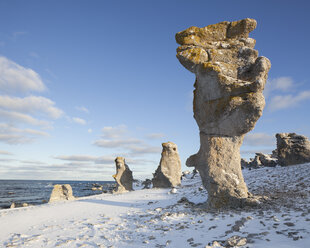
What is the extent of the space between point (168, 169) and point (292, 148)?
13.8 m

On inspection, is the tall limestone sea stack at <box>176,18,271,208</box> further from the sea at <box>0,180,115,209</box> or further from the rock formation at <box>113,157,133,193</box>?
the sea at <box>0,180,115,209</box>

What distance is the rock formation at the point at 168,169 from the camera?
23.3 metres

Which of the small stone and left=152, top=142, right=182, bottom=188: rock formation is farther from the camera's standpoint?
left=152, top=142, right=182, bottom=188: rock formation

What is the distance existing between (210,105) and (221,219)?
506 cm

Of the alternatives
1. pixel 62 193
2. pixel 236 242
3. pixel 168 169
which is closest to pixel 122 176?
pixel 168 169

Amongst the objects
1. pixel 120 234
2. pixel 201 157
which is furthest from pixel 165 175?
pixel 120 234

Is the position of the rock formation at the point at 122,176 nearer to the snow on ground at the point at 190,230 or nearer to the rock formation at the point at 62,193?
the rock formation at the point at 62,193

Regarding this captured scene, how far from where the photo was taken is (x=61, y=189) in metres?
30.5

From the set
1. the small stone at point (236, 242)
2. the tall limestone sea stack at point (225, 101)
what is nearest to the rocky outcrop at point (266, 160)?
the tall limestone sea stack at point (225, 101)

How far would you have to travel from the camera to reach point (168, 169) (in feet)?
77.7

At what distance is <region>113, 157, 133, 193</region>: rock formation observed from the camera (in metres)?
27.4

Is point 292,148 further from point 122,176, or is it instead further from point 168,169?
point 122,176

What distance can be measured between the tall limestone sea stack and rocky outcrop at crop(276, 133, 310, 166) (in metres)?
15.7

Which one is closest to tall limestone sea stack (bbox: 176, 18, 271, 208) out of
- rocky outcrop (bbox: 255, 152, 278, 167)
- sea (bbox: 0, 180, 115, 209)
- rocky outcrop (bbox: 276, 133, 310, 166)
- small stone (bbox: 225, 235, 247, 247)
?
small stone (bbox: 225, 235, 247, 247)
